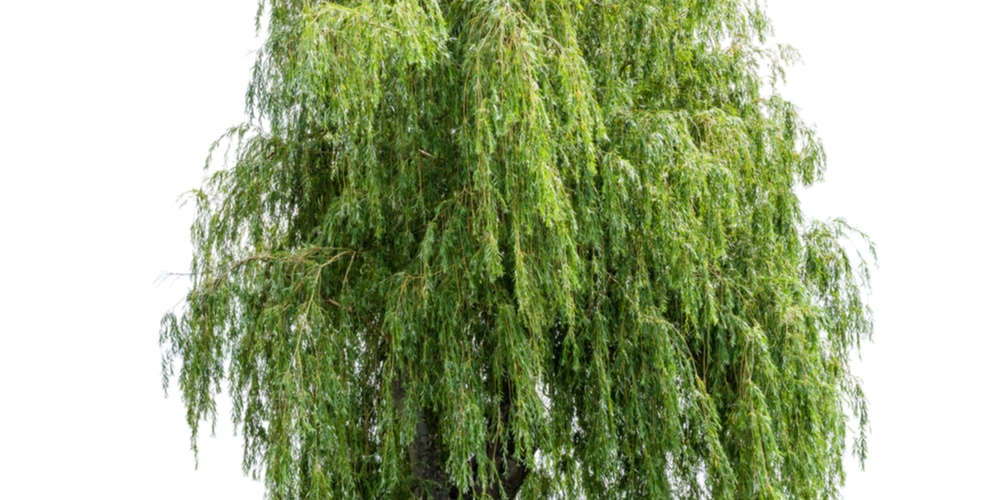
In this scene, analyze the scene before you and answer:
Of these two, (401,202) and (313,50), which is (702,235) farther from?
(313,50)

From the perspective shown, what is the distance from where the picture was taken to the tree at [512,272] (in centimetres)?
565

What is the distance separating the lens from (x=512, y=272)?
19.7ft

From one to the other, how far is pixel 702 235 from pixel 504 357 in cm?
128

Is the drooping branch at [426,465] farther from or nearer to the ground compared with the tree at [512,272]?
nearer to the ground

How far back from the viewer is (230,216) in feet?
22.7

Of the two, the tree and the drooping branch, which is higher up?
the tree

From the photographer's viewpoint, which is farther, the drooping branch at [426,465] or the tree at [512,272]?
the drooping branch at [426,465]

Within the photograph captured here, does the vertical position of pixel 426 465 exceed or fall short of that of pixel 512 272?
it falls short

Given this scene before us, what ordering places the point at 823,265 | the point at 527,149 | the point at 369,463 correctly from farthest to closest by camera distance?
the point at 823,265, the point at 369,463, the point at 527,149

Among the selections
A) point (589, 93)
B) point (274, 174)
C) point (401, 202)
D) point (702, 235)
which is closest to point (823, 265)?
point (702, 235)

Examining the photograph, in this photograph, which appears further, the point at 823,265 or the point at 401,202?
the point at 823,265

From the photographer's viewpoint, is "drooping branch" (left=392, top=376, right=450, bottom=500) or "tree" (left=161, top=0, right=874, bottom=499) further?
"drooping branch" (left=392, top=376, right=450, bottom=500)

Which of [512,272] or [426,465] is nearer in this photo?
[512,272]

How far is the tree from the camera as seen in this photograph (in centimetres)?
565
